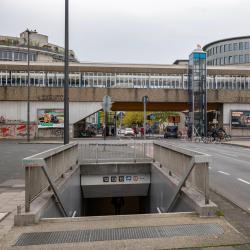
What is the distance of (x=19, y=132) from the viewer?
41250 millimetres

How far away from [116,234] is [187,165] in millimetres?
2939

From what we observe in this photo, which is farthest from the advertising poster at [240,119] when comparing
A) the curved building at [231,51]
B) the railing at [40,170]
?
the curved building at [231,51]

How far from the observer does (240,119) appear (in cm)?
4531

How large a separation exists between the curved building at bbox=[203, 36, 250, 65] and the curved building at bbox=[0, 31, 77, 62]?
44.0 meters

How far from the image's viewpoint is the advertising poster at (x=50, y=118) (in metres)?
41.4

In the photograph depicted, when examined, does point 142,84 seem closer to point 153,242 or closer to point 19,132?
point 19,132

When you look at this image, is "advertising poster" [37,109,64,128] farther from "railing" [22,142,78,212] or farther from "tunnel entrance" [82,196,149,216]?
"railing" [22,142,78,212]

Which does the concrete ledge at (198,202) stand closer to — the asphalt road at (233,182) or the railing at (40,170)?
the asphalt road at (233,182)

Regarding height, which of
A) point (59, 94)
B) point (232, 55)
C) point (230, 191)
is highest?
point (232, 55)

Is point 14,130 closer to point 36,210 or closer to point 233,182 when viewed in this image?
point 233,182

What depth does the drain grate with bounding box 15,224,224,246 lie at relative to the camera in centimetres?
522

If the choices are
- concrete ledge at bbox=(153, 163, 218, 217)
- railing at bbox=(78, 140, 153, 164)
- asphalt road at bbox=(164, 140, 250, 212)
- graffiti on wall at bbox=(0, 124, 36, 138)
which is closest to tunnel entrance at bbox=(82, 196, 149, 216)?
railing at bbox=(78, 140, 153, 164)

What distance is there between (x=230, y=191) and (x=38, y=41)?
97.2 m

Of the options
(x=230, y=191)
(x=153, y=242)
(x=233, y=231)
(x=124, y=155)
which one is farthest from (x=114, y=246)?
(x=124, y=155)
